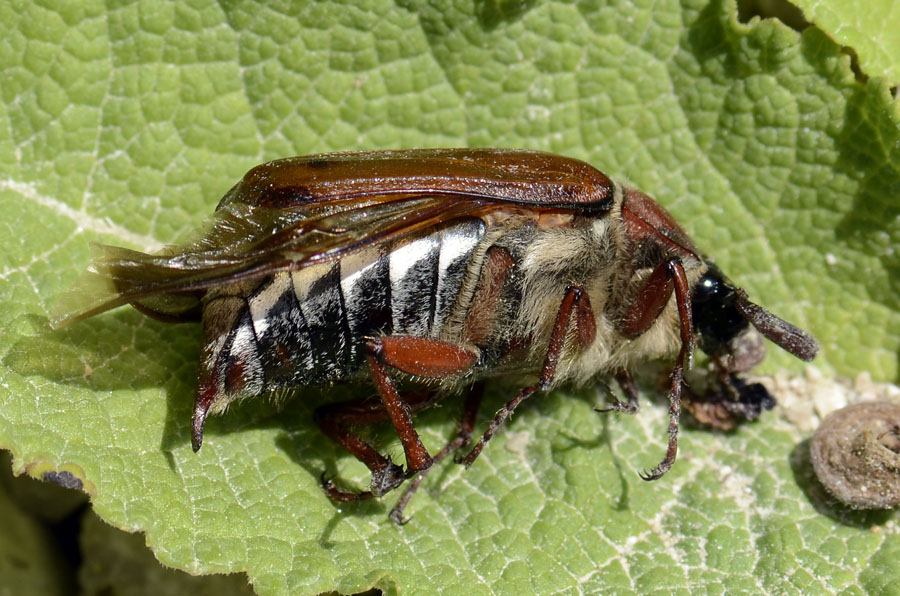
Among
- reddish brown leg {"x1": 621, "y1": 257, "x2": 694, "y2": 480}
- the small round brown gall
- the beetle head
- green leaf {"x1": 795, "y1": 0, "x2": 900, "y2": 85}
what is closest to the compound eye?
the beetle head

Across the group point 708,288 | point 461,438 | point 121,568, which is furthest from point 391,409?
point 121,568

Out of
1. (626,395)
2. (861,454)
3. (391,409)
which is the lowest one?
(626,395)

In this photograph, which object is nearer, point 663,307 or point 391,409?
point 391,409

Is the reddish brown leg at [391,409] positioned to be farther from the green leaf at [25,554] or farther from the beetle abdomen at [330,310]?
the green leaf at [25,554]

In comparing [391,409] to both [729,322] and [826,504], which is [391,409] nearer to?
[729,322]

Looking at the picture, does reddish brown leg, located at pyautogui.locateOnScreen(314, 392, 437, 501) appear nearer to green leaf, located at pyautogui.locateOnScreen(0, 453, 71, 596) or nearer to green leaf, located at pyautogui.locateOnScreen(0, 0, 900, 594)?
green leaf, located at pyautogui.locateOnScreen(0, 0, 900, 594)

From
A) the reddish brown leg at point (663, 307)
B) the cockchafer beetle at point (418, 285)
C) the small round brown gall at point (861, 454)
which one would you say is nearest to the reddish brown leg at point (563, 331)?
the cockchafer beetle at point (418, 285)

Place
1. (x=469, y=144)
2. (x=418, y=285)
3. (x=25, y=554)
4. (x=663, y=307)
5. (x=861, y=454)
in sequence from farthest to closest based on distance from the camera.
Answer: (x=469, y=144)
(x=25, y=554)
(x=861, y=454)
(x=663, y=307)
(x=418, y=285)
